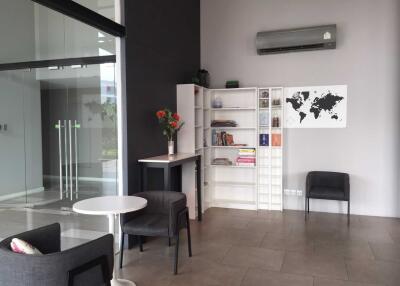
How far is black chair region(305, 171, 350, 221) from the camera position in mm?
4941

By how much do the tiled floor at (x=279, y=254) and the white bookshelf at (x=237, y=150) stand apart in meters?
0.72

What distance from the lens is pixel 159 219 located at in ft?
11.5

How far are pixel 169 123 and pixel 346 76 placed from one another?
296 centimetres

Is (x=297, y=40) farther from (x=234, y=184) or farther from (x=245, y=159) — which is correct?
(x=234, y=184)

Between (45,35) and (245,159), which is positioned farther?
(245,159)

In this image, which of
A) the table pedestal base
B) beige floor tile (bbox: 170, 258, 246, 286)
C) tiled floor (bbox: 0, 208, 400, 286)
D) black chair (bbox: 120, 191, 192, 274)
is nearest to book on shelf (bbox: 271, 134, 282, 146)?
tiled floor (bbox: 0, 208, 400, 286)

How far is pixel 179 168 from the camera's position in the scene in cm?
527

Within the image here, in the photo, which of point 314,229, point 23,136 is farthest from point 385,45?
point 23,136

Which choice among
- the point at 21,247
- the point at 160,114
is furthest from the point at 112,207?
the point at 160,114

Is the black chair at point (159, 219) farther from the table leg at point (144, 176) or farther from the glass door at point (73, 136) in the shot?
the glass door at point (73, 136)

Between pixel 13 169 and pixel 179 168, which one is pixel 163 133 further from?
pixel 13 169

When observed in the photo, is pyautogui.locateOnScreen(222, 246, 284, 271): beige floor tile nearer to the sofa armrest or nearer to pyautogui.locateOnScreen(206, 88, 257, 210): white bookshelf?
the sofa armrest

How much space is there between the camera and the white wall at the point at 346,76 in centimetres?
521

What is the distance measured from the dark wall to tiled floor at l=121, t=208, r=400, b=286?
0.98 meters
